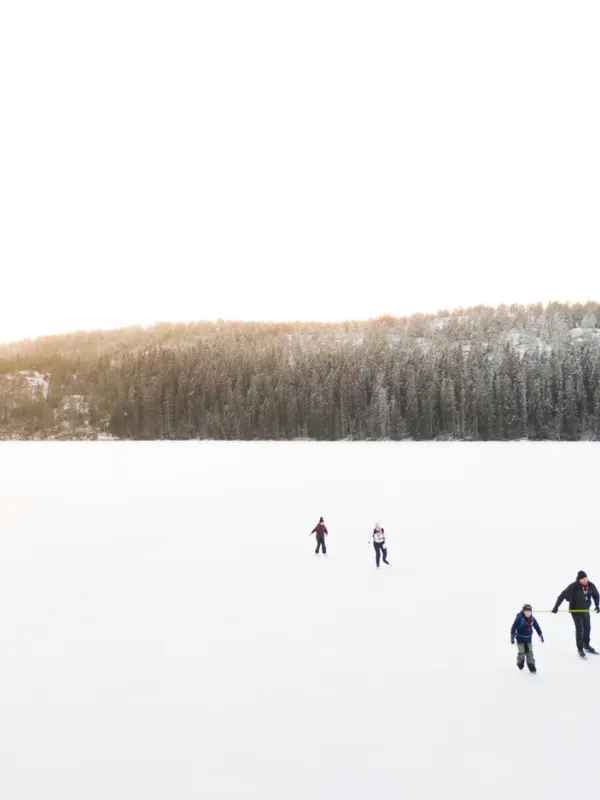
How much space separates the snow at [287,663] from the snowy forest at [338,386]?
296 ft

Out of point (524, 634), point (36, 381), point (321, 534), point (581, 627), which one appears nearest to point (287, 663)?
point (524, 634)

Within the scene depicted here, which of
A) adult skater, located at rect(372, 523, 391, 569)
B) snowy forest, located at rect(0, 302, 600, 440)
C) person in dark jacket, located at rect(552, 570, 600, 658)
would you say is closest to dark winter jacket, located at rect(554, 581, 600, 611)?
person in dark jacket, located at rect(552, 570, 600, 658)

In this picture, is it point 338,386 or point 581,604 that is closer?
point 581,604

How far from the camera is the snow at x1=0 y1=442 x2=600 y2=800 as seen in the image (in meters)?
6.83

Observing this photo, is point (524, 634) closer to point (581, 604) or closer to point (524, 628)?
point (524, 628)

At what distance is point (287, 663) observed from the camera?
966cm

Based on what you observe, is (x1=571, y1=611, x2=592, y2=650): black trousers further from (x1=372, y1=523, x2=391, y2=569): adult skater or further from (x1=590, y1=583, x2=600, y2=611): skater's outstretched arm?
(x1=372, y1=523, x2=391, y2=569): adult skater

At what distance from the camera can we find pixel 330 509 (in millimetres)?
25281

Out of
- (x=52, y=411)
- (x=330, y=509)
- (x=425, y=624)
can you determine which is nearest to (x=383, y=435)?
(x=52, y=411)

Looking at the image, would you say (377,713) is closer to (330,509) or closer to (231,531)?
(231,531)

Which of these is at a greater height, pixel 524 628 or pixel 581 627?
pixel 524 628

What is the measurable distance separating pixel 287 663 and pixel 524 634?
3.59 meters

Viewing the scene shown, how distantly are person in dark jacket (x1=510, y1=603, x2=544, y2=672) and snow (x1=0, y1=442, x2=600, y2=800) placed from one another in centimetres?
21

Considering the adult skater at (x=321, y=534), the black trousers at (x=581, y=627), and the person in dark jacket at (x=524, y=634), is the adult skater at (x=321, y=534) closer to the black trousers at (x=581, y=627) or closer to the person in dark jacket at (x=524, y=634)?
the black trousers at (x=581, y=627)
